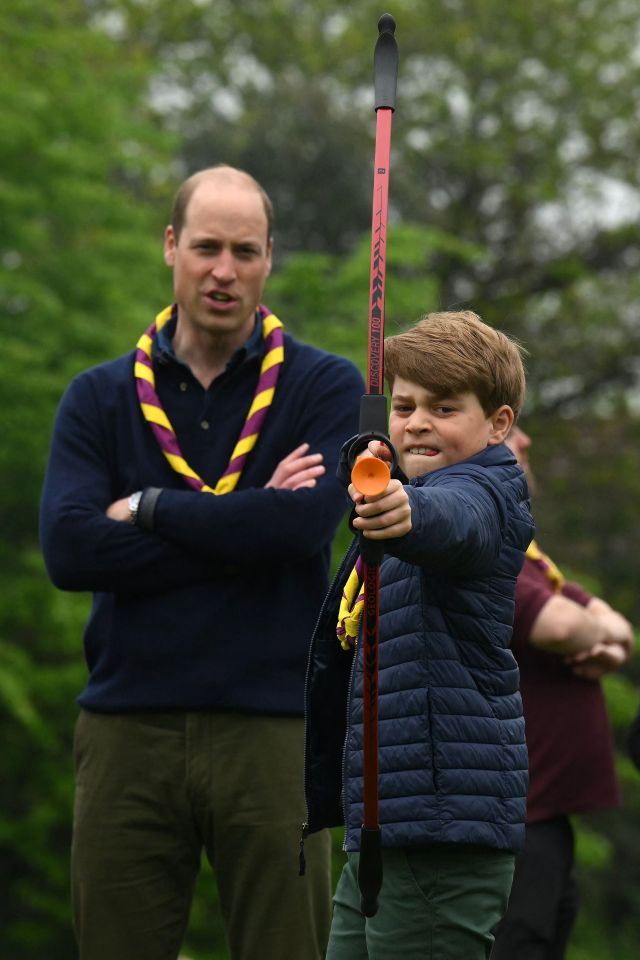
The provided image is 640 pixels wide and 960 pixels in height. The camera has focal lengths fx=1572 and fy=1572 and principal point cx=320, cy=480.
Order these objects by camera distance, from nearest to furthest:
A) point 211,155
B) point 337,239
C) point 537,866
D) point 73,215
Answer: point 537,866 < point 73,215 < point 337,239 < point 211,155

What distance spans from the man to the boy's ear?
0.80m

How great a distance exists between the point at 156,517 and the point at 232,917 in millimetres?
1003

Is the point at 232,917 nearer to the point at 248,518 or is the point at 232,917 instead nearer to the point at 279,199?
the point at 248,518

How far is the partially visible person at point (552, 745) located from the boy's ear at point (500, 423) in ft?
4.73

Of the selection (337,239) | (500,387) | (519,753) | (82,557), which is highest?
(337,239)

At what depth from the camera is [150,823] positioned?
12.6ft

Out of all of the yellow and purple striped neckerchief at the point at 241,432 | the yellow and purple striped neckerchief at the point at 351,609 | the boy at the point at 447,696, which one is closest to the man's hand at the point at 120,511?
the yellow and purple striped neckerchief at the point at 241,432

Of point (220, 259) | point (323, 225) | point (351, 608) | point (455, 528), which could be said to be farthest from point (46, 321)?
point (455, 528)

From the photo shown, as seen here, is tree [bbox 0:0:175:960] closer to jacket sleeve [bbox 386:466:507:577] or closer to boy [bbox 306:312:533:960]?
boy [bbox 306:312:533:960]

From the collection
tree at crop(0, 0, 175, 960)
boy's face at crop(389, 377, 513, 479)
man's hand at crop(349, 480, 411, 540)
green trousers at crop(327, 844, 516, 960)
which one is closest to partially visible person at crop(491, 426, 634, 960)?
boy's face at crop(389, 377, 513, 479)

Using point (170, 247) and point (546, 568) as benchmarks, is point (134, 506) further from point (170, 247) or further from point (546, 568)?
point (546, 568)

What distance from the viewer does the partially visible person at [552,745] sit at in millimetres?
4676

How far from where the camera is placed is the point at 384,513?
255 cm

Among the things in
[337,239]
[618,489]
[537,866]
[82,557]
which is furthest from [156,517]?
[618,489]
